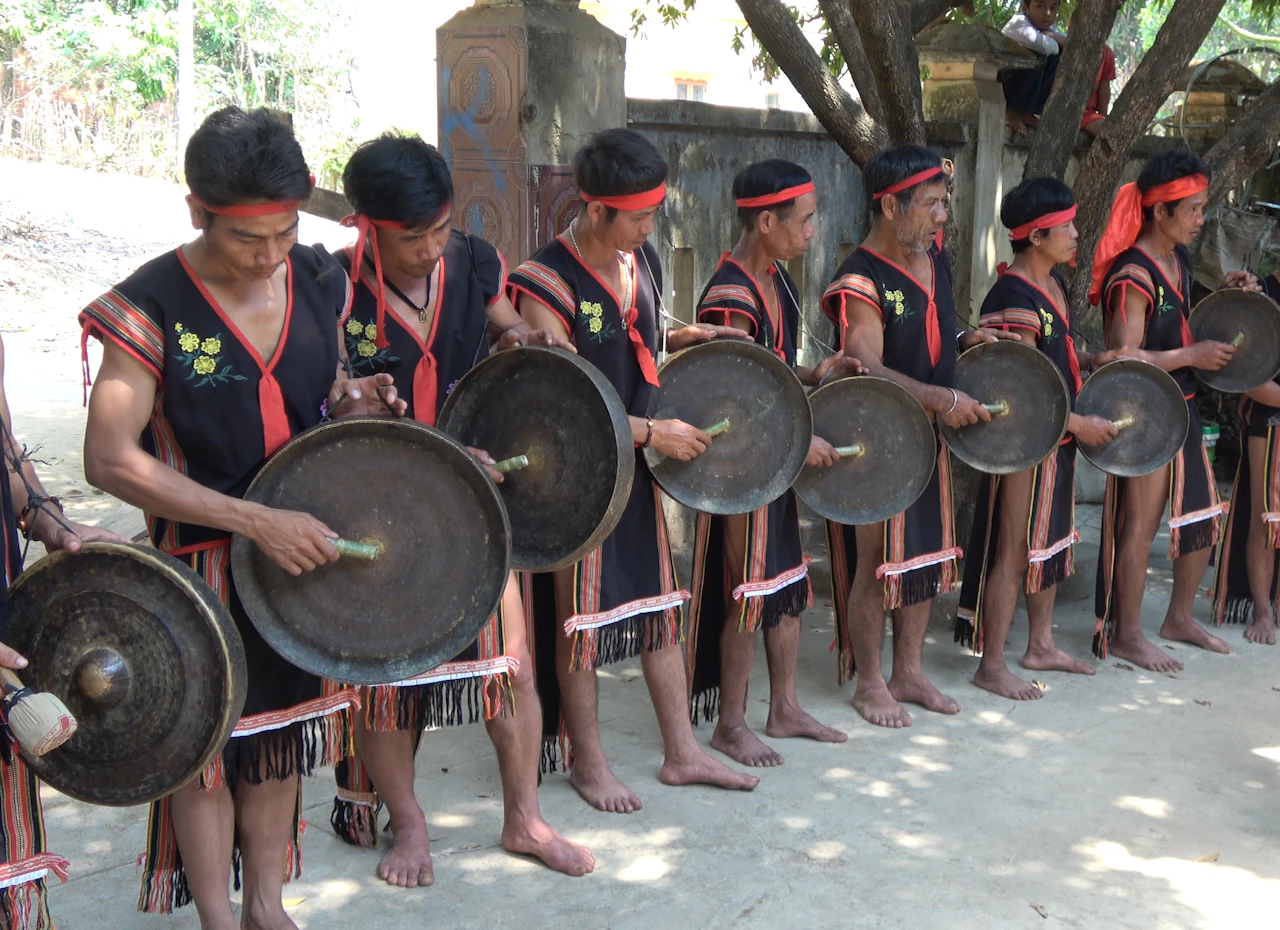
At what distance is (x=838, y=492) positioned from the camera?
428cm

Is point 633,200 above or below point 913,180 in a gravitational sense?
below

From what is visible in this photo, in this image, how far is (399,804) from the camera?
3.44 metres

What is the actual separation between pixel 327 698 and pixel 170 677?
0.52 meters

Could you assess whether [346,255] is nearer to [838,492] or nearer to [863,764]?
[838,492]

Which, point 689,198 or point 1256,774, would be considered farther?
point 689,198

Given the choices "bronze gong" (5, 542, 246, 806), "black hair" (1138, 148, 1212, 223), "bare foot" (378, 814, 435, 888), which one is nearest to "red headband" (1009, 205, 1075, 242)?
"black hair" (1138, 148, 1212, 223)

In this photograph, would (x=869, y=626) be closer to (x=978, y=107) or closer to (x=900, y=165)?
(x=900, y=165)

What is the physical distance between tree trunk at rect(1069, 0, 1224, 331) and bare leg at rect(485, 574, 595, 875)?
348 centimetres

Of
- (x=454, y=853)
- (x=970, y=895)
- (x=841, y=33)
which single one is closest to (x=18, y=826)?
(x=454, y=853)

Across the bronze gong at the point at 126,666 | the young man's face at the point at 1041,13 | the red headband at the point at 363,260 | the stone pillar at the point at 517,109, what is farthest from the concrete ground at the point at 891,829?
the young man's face at the point at 1041,13

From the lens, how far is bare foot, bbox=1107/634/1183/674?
16.9ft

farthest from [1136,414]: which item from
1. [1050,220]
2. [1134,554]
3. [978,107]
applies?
[978,107]

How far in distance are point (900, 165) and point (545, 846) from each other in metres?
2.44

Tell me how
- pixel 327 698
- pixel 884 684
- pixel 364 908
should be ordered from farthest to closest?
pixel 884 684 → pixel 364 908 → pixel 327 698
